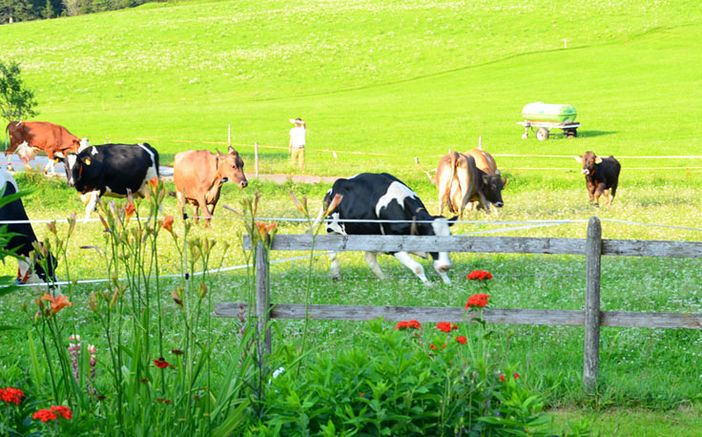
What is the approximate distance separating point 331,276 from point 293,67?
57.2m

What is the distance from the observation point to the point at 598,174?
24078mm

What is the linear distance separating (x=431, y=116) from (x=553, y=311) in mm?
44560

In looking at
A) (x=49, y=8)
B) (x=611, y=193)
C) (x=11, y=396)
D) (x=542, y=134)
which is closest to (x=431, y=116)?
(x=542, y=134)

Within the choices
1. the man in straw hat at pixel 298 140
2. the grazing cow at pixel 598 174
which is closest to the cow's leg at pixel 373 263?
the grazing cow at pixel 598 174

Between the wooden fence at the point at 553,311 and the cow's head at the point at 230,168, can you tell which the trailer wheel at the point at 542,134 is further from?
the wooden fence at the point at 553,311

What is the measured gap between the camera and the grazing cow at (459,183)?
21.3 metres

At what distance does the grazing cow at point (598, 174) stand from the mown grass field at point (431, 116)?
1.69 ft

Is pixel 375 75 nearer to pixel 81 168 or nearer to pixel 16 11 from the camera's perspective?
pixel 81 168

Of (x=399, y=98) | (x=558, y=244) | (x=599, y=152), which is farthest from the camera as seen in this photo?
(x=399, y=98)

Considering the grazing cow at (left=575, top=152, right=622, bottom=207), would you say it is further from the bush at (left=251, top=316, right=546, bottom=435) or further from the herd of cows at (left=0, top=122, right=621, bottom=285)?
the bush at (left=251, top=316, right=546, bottom=435)

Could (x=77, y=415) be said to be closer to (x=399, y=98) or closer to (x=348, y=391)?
(x=348, y=391)

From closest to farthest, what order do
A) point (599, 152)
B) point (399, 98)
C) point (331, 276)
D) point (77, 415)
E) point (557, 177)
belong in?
point (77, 415) < point (331, 276) < point (557, 177) < point (599, 152) < point (399, 98)

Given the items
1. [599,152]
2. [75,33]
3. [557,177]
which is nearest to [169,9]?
[75,33]

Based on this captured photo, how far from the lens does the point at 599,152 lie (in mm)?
38906
